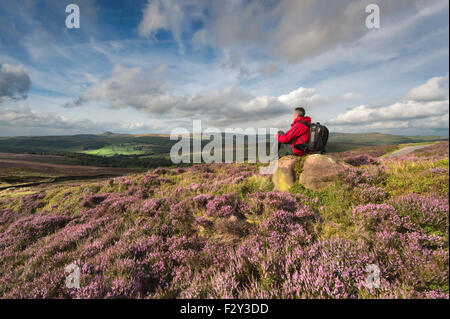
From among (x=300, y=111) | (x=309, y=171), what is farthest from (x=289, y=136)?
(x=309, y=171)

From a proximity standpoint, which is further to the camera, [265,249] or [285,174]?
[285,174]

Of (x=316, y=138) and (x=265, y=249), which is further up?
(x=316, y=138)

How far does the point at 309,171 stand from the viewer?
6.61 m

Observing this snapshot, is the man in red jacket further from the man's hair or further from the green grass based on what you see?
the green grass

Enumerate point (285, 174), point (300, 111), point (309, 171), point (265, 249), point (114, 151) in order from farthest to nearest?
point (114, 151), point (300, 111), point (285, 174), point (309, 171), point (265, 249)

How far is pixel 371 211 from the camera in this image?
12.4 ft

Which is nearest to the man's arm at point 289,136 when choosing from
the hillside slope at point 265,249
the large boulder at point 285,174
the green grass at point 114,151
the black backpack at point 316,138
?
the black backpack at point 316,138

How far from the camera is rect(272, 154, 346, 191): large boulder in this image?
248 inches

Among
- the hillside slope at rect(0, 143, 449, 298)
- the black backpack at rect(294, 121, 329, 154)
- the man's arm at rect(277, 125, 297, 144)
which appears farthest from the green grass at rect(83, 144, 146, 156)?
the black backpack at rect(294, 121, 329, 154)

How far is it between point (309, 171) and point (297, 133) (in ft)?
6.01

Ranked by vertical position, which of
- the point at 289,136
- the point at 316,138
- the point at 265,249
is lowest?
the point at 265,249

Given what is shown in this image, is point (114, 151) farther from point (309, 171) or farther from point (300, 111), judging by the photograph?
Result: point (309, 171)

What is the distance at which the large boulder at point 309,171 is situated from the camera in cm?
630
